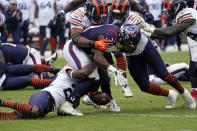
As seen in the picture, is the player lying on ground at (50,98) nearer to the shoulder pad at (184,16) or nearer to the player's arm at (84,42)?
the player's arm at (84,42)

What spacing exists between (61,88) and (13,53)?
9.31 feet

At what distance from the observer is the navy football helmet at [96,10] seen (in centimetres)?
647

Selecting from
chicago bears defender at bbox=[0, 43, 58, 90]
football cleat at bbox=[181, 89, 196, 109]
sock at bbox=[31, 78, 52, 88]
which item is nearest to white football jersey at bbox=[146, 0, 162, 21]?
chicago bears defender at bbox=[0, 43, 58, 90]

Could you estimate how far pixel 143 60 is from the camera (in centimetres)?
659

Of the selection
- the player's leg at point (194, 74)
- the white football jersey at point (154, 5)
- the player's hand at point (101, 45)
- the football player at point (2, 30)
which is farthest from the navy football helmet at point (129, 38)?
the white football jersey at point (154, 5)

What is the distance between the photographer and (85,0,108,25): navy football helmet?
21.2ft

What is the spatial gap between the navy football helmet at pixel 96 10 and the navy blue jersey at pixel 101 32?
22 cm

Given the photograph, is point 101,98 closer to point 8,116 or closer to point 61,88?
point 61,88

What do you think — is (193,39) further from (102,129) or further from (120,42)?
(102,129)

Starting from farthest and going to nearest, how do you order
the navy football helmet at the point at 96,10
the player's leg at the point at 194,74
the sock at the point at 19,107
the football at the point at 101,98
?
the player's leg at the point at 194,74, the navy football helmet at the point at 96,10, the football at the point at 101,98, the sock at the point at 19,107

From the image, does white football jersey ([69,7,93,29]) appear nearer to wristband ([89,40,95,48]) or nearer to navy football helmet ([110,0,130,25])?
navy football helmet ([110,0,130,25])

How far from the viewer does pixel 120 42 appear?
6207 millimetres

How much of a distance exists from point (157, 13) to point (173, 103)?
1111 centimetres

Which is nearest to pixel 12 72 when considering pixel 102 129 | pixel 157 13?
pixel 102 129
